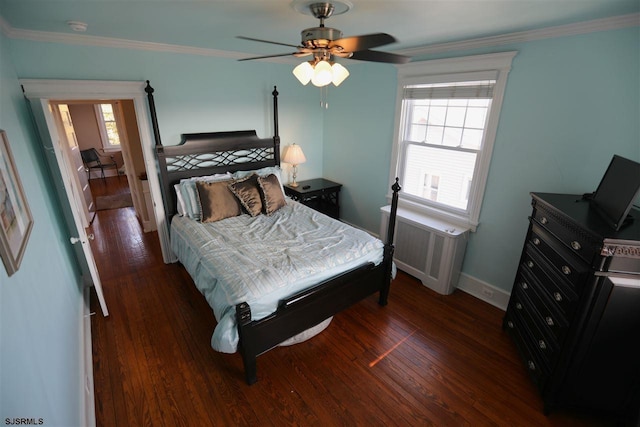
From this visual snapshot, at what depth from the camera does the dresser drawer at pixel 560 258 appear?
1737 millimetres

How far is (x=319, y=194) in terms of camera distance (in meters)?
4.26

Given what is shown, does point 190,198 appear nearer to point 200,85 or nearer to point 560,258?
point 200,85

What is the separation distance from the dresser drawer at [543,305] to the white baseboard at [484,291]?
0.47 metres

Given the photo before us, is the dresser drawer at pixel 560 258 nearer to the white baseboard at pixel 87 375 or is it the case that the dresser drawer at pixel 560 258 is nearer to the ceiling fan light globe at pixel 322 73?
the ceiling fan light globe at pixel 322 73

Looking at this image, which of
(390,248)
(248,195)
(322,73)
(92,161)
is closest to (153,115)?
(248,195)

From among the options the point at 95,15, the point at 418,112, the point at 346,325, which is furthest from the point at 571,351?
the point at 95,15

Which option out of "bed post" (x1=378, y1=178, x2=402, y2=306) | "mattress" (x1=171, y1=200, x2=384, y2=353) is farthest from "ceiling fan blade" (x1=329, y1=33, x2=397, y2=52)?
"mattress" (x1=171, y1=200, x2=384, y2=353)

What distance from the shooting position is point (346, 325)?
2.69 m

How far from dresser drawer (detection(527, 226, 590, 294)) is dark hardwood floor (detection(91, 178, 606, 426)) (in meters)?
0.89

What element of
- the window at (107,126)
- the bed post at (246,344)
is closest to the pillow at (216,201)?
the bed post at (246,344)

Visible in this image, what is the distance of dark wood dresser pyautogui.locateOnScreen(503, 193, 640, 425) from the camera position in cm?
161

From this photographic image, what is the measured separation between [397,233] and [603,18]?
7.64ft

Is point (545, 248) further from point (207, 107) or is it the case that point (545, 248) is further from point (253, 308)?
point (207, 107)

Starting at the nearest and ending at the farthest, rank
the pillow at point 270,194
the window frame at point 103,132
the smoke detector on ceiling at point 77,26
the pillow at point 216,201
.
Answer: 1. the smoke detector on ceiling at point 77,26
2. the pillow at point 216,201
3. the pillow at point 270,194
4. the window frame at point 103,132
